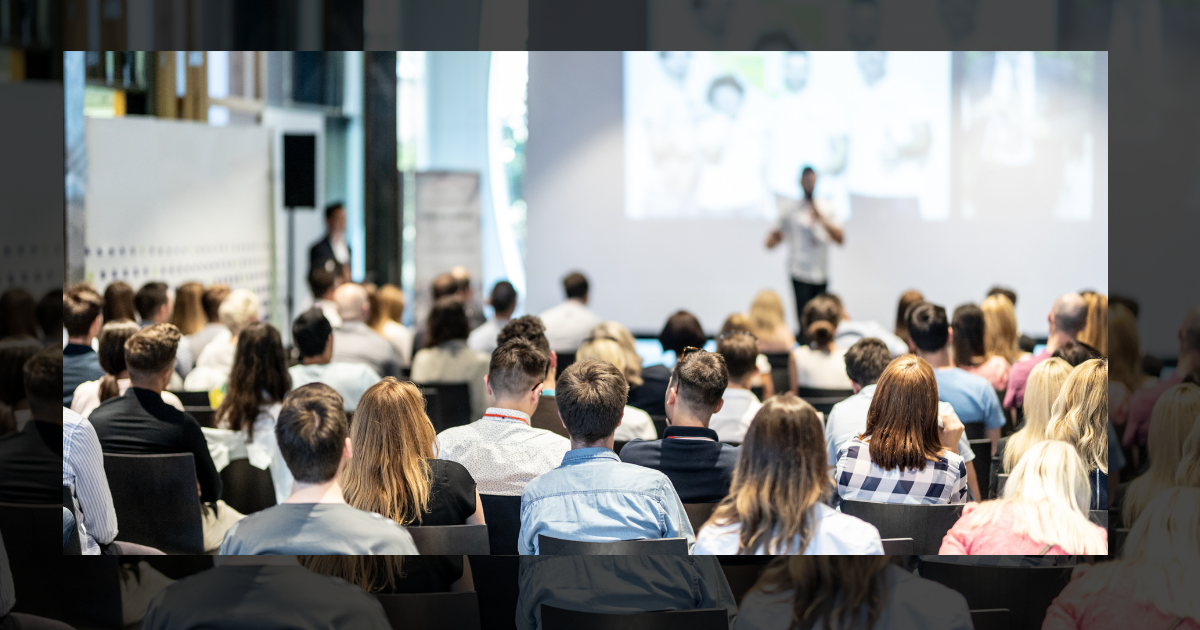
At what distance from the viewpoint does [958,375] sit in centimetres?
391

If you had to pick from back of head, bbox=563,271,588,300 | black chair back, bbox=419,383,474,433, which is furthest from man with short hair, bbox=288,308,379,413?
back of head, bbox=563,271,588,300

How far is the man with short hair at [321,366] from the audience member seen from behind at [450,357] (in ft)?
2.31

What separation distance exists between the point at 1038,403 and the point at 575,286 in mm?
3650

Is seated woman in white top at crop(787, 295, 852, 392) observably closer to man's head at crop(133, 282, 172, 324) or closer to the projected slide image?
man's head at crop(133, 282, 172, 324)

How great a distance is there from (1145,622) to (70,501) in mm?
2921

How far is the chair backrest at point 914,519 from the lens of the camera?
2.71m

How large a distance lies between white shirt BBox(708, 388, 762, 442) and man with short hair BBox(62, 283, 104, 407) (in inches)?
92.6

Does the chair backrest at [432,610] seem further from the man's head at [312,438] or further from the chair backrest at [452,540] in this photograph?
the man's head at [312,438]

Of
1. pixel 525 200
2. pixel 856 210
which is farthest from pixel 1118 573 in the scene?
pixel 525 200

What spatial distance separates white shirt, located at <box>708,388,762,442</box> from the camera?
3828 mm

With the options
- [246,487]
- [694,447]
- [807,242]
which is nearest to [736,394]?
[694,447]

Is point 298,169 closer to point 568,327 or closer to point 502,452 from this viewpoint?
point 568,327

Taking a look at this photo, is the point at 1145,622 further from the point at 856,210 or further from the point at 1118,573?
the point at 856,210

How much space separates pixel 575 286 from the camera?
6.52 m
